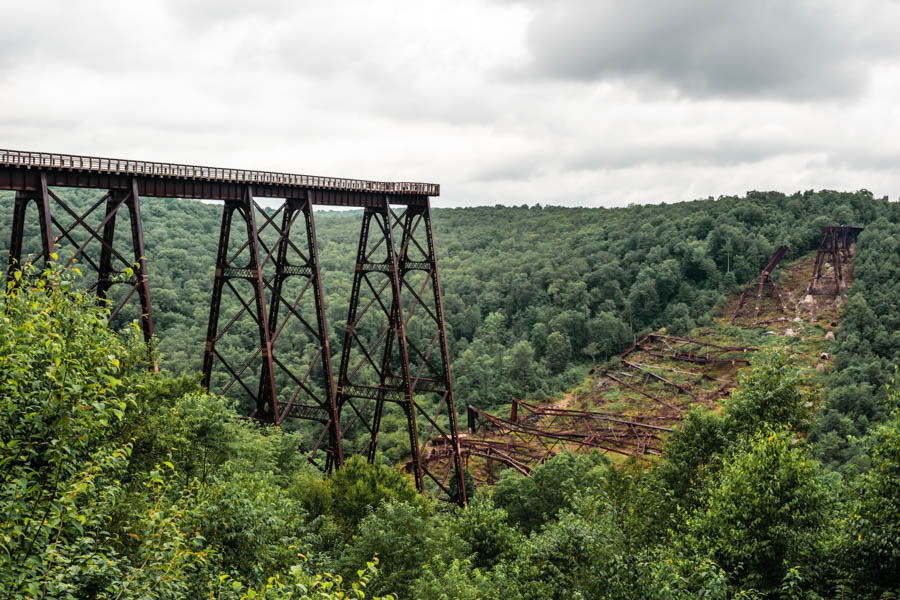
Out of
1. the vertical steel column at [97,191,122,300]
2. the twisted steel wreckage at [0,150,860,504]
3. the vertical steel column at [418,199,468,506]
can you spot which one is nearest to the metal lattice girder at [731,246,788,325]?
the twisted steel wreckage at [0,150,860,504]

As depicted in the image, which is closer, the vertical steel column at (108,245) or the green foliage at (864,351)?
the vertical steel column at (108,245)

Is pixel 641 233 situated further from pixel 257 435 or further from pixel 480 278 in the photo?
pixel 257 435

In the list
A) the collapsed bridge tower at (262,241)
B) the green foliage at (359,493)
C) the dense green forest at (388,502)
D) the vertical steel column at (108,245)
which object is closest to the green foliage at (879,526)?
the dense green forest at (388,502)

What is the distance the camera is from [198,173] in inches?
723

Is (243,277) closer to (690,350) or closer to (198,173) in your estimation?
(198,173)

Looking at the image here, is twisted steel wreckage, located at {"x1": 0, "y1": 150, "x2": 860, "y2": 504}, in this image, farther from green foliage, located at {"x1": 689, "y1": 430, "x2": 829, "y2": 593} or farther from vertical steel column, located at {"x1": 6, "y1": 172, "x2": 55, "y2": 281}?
green foliage, located at {"x1": 689, "y1": 430, "x2": 829, "y2": 593}

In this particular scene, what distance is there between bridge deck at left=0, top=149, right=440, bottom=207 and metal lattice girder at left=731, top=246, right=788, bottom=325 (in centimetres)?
4299

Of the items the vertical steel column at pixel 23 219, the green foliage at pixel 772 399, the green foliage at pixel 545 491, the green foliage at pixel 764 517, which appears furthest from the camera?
the green foliage at pixel 545 491

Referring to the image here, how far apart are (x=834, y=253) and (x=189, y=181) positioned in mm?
59276

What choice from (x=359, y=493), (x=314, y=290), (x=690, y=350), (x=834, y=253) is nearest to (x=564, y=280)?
(x=690, y=350)

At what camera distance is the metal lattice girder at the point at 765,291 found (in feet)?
187

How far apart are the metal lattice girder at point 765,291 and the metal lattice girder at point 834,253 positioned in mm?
2869

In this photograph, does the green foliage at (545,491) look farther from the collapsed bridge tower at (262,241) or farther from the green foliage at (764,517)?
the green foliage at (764,517)

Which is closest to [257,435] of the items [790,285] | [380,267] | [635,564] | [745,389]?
[380,267]
